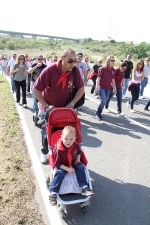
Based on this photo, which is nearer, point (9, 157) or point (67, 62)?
point (67, 62)

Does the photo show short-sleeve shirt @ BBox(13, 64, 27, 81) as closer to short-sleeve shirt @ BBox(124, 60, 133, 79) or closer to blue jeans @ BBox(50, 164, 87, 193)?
short-sleeve shirt @ BBox(124, 60, 133, 79)

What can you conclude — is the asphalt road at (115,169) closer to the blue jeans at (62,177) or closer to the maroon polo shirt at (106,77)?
the blue jeans at (62,177)

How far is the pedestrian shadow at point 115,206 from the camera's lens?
11.0ft

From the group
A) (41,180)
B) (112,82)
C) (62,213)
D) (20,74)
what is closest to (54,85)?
(41,180)

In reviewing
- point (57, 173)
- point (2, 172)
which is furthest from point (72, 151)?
point (2, 172)

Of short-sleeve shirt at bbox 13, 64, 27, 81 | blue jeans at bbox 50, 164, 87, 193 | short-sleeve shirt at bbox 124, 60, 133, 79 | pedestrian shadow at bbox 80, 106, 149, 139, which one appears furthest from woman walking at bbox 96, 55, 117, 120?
blue jeans at bbox 50, 164, 87, 193

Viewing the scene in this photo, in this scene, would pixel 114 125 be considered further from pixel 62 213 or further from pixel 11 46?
pixel 11 46

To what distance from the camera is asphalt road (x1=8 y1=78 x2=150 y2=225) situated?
3465 mm

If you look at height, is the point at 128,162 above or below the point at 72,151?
below

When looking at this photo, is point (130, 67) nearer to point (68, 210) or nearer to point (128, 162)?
point (128, 162)

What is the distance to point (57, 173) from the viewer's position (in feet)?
11.3

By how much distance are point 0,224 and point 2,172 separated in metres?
1.37

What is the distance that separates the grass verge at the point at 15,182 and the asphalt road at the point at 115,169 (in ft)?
1.24

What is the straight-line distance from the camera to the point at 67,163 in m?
3.59
